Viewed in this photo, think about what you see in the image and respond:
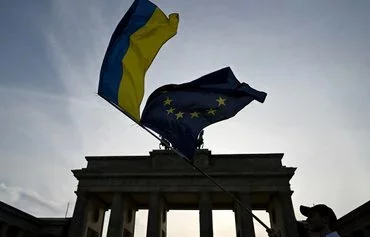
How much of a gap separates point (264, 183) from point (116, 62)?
2710 cm

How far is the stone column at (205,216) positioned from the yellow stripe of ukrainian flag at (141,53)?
24.7 metres

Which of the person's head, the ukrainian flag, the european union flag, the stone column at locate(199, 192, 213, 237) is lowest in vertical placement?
the person's head

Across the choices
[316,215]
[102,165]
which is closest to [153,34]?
[316,215]

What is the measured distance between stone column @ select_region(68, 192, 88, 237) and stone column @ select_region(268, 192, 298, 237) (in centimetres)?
2130

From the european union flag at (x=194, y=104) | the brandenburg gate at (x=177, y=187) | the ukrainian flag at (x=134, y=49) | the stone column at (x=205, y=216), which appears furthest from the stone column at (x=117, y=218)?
the ukrainian flag at (x=134, y=49)

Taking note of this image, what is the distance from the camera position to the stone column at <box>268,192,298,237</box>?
1156 inches

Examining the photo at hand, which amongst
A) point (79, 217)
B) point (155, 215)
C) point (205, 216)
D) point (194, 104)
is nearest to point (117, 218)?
point (155, 215)

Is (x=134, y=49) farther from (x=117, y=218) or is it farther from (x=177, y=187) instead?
(x=117, y=218)

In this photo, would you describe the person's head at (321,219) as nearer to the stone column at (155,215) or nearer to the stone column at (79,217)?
the stone column at (155,215)

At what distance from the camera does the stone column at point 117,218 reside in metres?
30.8

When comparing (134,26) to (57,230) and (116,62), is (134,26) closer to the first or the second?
(116,62)

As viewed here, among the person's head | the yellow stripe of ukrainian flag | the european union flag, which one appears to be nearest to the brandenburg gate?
the european union flag

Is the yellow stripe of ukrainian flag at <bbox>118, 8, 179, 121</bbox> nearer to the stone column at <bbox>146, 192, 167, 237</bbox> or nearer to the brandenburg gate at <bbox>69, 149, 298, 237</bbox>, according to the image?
the brandenburg gate at <bbox>69, 149, 298, 237</bbox>

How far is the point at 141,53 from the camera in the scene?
916 centimetres
